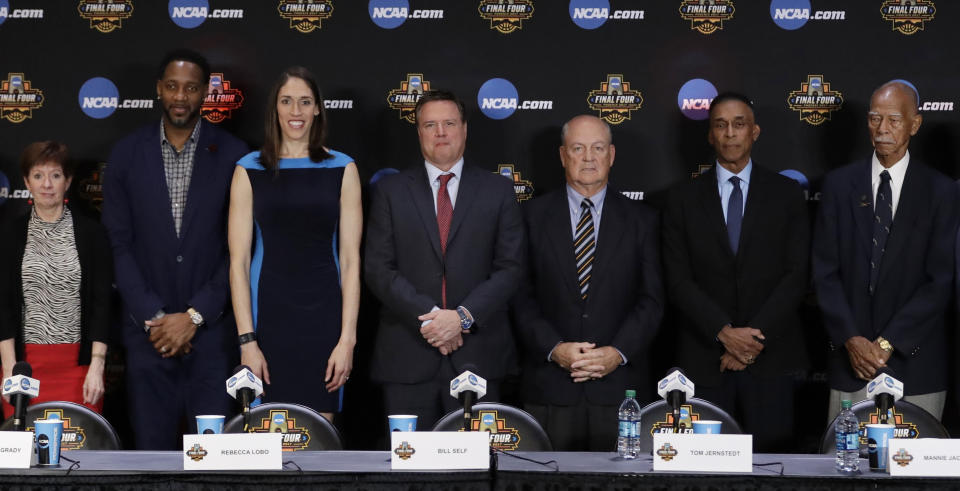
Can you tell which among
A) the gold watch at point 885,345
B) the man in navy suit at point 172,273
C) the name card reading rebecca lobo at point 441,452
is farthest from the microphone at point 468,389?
the gold watch at point 885,345

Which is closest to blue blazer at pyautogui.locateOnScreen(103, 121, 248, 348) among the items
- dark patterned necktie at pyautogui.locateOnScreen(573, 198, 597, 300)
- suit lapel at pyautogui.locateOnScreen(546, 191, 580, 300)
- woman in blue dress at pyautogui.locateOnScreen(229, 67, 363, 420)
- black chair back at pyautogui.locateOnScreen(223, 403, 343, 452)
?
woman in blue dress at pyautogui.locateOnScreen(229, 67, 363, 420)

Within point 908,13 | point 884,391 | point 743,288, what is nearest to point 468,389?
point 884,391

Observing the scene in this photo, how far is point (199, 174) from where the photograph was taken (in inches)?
171

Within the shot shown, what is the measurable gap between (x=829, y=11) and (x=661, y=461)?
10.2 ft

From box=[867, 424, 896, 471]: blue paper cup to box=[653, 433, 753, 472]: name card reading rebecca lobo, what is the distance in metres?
0.33

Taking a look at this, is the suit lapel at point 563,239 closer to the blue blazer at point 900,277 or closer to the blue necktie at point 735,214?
the blue necktie at point 735,214

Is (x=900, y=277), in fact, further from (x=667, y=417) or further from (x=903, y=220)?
(x=667, y=417)

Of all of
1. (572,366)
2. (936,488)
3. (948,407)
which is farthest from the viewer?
(948,407)

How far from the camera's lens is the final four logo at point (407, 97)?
4.92 m

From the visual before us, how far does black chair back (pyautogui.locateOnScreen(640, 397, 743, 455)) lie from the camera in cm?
338

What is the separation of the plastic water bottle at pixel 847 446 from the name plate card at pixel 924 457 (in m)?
0.11

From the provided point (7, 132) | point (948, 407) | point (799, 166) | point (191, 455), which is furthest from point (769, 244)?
point (7, 132)

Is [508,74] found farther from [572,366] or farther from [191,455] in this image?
[191,455]

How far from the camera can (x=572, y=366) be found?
414cm
